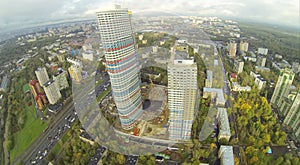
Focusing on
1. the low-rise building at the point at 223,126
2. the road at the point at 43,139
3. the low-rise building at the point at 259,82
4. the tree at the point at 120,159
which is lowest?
the road at the point at 43,139

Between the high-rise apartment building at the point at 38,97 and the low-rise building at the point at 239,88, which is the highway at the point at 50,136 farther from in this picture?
the low-rise building at the point at 239,88

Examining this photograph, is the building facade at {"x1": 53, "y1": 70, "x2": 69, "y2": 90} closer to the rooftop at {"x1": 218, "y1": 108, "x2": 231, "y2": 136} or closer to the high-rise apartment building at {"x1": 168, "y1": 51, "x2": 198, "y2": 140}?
the high-rise apartment building at {"x1": 168, "y1": 51, "x2": 198, "y2": 140}

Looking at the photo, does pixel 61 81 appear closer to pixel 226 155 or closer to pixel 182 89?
pixel 182 89

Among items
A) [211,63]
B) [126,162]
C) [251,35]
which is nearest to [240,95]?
[211,63]

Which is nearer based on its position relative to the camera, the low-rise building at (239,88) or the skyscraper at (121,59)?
the skyscraper at (121,59)

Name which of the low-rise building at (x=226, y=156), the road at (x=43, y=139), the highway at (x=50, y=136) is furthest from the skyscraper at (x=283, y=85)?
the road at (x=43, y=139)

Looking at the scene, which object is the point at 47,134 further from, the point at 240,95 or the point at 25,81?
the point at 240,95
